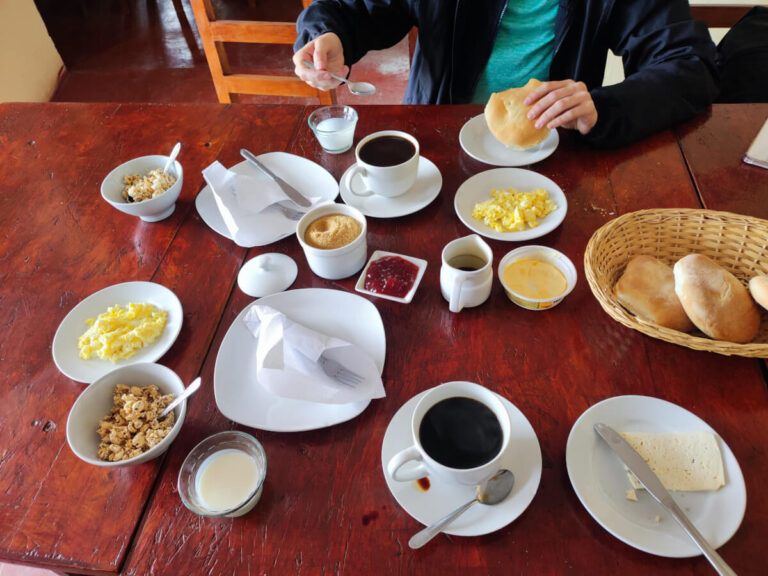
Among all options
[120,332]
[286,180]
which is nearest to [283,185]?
[286,180]

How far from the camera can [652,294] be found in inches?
38.0

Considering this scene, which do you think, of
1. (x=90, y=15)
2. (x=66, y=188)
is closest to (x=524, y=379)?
(x=66, y=188)

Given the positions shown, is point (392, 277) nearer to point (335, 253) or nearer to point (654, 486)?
point (335, 253)

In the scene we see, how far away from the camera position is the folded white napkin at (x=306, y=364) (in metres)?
0.87

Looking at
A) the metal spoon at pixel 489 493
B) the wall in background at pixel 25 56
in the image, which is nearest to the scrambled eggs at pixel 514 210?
the metal spoon at pixel 489 493

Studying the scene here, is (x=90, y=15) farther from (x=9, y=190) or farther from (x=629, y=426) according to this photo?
(x=629, y=426)

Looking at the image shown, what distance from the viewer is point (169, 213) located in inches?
50.7

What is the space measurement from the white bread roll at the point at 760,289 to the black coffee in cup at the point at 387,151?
2.43ft

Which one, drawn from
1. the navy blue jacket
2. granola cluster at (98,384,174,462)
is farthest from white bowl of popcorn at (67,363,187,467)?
the navy blue jacket

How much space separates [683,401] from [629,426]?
128 millimetres

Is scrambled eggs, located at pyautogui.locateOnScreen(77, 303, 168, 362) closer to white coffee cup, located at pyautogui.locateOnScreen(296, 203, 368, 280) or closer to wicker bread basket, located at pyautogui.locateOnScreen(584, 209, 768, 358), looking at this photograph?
white coffee cup, located at pyautogui.locateOnScreen(296, 203, 368, 280)

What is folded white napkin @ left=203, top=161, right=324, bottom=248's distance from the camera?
1171 mm

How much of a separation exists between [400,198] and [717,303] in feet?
2.31

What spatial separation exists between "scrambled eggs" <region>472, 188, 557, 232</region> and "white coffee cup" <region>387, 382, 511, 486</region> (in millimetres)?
496
